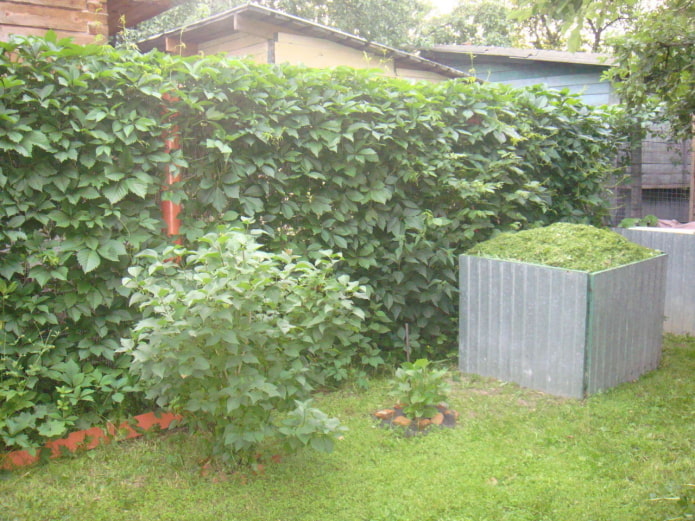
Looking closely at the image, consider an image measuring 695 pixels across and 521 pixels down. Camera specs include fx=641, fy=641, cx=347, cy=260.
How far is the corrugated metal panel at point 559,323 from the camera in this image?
4.10 metres

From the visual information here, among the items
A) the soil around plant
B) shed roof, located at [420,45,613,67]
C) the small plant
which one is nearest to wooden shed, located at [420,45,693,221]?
shed roof, located at [420,45,613,67]

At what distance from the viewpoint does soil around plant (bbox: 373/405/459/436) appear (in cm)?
373

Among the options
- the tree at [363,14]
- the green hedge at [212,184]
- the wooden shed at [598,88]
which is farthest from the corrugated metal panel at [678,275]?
the tree at [363,14]

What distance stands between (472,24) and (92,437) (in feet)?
71.8

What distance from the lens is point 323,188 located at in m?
4.45

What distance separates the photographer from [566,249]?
4.34 m

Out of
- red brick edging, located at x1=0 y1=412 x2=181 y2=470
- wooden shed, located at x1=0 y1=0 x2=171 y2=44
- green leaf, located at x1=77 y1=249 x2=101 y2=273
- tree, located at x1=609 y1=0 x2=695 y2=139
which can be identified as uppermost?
wooden shed, located at x1=0 y1=0 x2=171 y2=44

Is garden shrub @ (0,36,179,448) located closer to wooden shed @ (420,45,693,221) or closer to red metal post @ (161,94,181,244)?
red metal post @ (161,94,181,244)

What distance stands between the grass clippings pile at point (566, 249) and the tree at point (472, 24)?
1853 cm

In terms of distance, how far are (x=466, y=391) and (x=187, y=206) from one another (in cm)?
222

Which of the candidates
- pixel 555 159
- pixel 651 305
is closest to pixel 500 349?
pixel 651 305

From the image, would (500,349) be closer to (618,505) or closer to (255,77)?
(618,505)

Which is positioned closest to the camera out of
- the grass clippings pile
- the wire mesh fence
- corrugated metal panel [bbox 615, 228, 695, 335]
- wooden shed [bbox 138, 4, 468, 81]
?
the grass clippings pile

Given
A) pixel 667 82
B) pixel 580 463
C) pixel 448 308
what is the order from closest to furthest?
pixel 580 463
pixel 448 308
pixel 667 82
